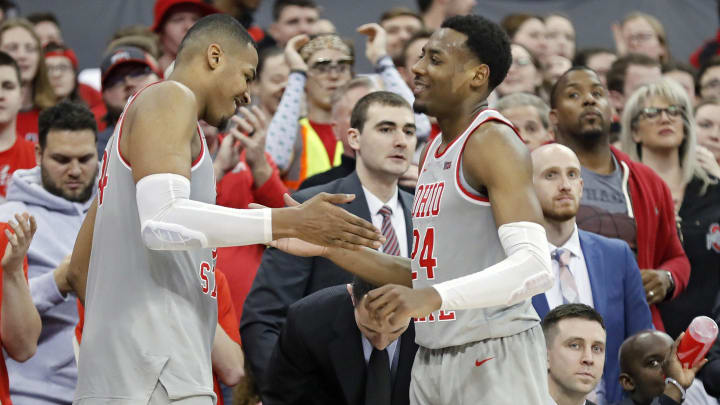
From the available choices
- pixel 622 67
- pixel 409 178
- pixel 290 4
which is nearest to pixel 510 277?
pixel 409 178

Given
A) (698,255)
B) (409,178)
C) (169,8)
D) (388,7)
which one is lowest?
(698,255)

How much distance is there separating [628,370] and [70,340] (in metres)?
2.78

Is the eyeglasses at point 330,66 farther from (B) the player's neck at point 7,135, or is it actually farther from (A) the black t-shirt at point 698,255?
(A) the black t-shirt at point 698,255

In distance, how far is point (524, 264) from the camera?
352 centimetres

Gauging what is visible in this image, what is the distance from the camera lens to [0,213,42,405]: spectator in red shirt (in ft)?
15.0

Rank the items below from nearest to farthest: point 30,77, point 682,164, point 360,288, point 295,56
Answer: point 360,288, point 682,164, point 295,56, point 30,77

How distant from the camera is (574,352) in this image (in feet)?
16.9

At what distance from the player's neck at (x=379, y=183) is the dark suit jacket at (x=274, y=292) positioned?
41 cm

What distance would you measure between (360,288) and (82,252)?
1.18 m

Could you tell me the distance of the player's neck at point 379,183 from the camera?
5863 millimetres

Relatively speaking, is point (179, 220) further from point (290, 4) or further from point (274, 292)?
point (290, 4)

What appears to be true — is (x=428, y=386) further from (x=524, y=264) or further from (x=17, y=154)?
(x=17, y=154)

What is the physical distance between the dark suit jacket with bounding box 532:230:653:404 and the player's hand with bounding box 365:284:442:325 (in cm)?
237

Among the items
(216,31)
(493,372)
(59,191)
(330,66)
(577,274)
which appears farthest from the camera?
(330,66)
